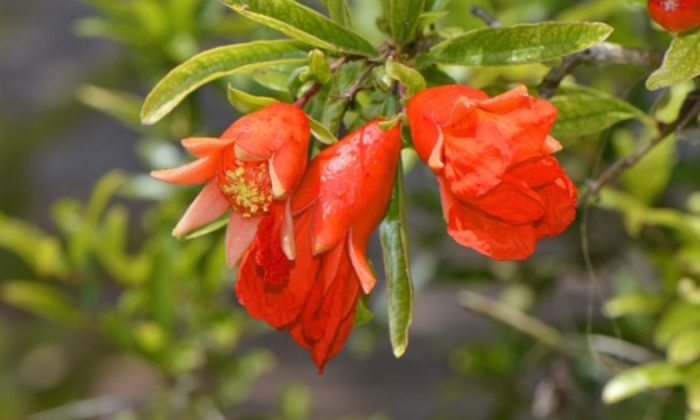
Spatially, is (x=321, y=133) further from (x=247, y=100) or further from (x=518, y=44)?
(x=518, y=44)

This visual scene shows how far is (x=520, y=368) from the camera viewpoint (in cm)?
181

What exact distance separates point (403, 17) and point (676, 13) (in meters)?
0.24

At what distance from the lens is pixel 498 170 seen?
0.77m

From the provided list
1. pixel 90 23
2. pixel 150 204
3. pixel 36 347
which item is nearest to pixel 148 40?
pixel 90 23

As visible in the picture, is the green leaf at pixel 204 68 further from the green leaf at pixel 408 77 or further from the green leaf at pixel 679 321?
the green leaf at pixel 679 321

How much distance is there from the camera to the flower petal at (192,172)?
2.78 ft

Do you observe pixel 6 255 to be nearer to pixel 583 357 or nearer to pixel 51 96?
pixel 51 96

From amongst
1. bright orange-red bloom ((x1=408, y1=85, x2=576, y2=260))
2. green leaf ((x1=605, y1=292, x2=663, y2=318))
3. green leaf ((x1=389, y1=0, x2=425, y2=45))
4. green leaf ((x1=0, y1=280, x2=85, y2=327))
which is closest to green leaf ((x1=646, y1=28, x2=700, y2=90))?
bright orange-red bloom ((x1=408, y1=85, x2=576, y2=260))

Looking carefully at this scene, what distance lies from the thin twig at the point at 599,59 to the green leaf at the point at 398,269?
7.2 inches

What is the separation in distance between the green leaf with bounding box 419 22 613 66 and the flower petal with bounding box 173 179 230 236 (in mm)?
225

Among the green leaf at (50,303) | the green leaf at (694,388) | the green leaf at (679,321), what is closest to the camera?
the green leaf at (694,388)

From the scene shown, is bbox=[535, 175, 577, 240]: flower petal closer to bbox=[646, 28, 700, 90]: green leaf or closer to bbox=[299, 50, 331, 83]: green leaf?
bbox=[646, 28, 700, 90]: green leaf

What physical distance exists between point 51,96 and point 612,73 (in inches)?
107

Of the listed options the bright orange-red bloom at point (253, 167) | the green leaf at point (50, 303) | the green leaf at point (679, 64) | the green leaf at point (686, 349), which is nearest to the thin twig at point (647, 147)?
the green leaf at point (679, 64)
